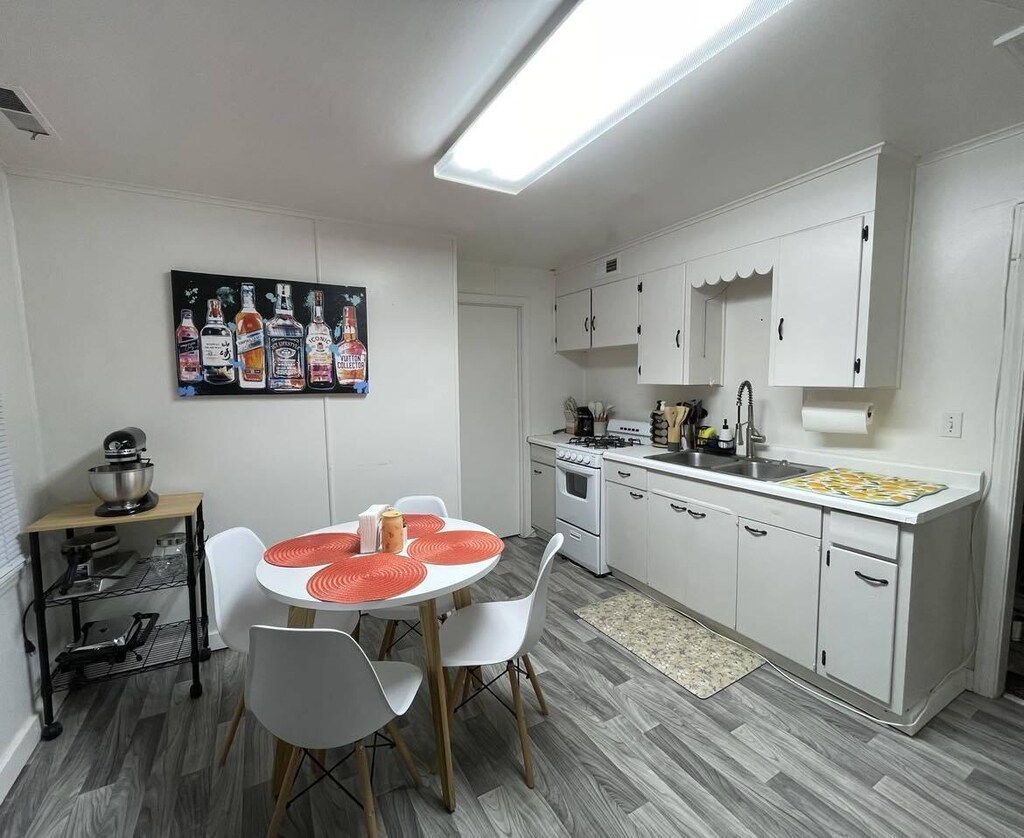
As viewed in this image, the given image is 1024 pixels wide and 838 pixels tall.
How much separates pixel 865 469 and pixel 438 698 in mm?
2357

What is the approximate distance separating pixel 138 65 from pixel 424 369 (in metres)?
1.89

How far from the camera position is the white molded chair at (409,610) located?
2.00 m

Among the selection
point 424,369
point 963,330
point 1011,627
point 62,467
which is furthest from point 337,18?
point 1011,627

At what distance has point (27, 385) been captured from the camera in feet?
6.82

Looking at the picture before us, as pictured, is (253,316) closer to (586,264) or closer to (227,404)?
(227,404)

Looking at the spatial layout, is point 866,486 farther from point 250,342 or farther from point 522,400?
point 250,342

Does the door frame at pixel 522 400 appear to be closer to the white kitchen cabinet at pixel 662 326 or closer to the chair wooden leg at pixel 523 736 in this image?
the white kitchen cabinet at pixel 662 326

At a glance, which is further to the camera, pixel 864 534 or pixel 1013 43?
pixel 864 534

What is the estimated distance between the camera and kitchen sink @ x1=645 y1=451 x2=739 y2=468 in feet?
9.70

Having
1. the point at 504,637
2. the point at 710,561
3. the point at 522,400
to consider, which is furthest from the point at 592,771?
the point at 522,400

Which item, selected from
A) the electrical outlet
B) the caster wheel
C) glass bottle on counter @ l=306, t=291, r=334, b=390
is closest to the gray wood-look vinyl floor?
the caster wheel

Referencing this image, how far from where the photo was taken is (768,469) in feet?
8.82

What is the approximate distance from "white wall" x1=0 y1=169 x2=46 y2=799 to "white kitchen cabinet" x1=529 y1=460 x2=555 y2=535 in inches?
121

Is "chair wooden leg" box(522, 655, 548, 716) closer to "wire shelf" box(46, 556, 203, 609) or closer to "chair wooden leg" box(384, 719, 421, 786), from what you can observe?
"chair wooden leg" box(384, 719, 421, 786)
